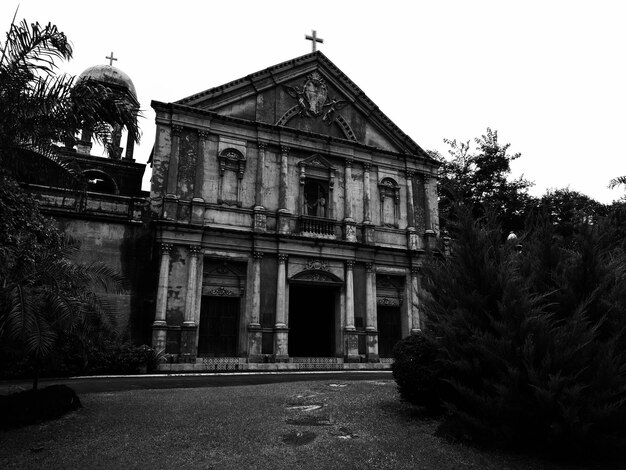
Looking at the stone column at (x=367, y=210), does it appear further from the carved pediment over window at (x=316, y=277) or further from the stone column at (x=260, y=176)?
the stone column at (x=260, y=176)

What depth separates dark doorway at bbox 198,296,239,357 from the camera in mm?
19266

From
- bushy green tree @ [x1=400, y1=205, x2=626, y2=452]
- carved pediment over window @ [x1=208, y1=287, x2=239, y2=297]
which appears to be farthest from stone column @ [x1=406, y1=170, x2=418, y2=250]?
bushy green tree @ [x1=400, y1=205, x2=626, y2=452]

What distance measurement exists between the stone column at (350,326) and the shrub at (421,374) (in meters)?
12.8

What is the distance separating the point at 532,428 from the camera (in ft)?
20.0

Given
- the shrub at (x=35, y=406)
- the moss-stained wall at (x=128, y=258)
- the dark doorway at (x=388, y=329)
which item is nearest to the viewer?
the shrub at (x=35, y=406)

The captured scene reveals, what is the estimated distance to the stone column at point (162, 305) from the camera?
1781 centimetres

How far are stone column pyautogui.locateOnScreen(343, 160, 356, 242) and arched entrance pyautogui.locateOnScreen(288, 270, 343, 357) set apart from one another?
217cm

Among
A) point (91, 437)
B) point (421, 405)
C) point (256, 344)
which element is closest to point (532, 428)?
point (421, 405)

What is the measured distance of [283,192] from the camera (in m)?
21.5

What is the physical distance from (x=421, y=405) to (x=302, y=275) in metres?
13.3

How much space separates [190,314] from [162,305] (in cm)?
113

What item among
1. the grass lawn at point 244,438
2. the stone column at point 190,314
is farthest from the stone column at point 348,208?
the grass lawn at point 244,438

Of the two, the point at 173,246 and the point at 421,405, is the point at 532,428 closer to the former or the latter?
the point at 421,405

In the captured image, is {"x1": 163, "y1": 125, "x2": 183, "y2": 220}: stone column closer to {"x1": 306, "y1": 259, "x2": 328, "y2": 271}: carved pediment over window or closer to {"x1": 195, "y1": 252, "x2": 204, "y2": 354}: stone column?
{"x1": 195, "y1": 252, "x2": 204, "y2": 354}: stone column
